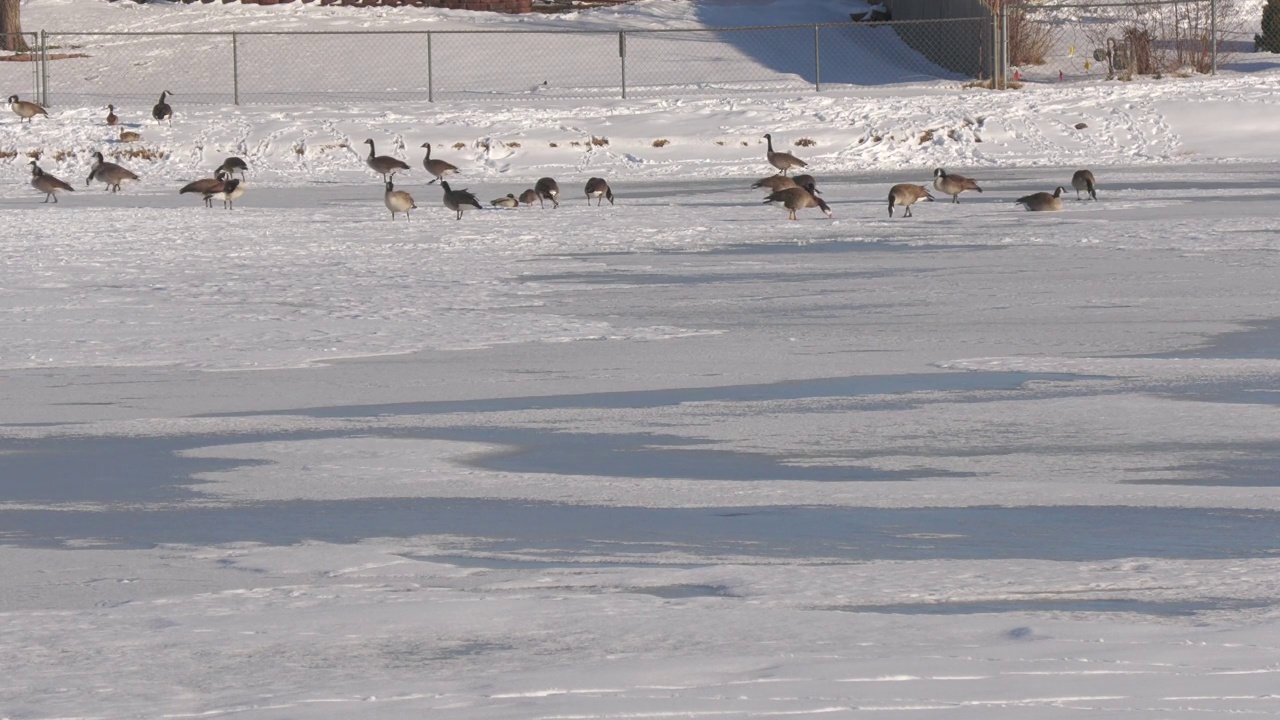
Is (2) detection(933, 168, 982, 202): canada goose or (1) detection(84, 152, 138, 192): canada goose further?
(1) detection(84, 152, 138, 192): canada goose

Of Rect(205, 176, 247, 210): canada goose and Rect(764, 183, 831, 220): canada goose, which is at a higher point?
Rect(205, 176, 247, 210): canada goose

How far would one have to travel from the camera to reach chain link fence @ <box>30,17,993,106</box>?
36.1 meters

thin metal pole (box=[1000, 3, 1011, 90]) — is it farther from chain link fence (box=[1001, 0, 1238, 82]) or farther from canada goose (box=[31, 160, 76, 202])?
canada goose (box=[31, 160, 76, 202])

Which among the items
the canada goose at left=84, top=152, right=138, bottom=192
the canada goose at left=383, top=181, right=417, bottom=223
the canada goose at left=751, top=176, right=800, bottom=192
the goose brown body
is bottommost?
the goose brown body

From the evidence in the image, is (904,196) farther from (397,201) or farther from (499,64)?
(499,64)

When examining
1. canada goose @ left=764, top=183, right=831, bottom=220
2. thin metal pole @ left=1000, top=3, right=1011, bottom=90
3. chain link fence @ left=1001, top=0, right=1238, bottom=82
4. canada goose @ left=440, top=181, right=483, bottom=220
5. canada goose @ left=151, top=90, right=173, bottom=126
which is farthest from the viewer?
chain link fence @ left=1001, top=0, right=1238, bottom=82

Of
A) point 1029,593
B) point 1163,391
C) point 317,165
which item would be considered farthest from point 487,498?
point 317,165

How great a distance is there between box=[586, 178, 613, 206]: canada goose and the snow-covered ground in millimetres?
2311

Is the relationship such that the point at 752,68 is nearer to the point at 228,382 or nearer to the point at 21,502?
the point at 228,382

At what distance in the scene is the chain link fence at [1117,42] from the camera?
34.2m

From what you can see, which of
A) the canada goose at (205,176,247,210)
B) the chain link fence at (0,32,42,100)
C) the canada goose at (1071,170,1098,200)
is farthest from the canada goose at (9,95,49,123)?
the canada goose at (1071,170,1098,200)

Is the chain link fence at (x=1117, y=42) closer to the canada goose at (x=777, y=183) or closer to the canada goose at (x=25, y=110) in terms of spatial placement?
the canada goose at (x=777, y=183)

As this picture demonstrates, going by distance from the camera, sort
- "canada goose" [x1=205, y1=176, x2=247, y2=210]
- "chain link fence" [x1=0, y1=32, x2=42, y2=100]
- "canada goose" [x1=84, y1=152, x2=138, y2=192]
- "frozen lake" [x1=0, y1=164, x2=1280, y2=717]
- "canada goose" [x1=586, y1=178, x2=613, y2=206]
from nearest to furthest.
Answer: "frozen lake" [x1=0, y1=164, x2=1280, y2=717], "canada goose" [x1=586, y1=178, x2=613, y2=206], "canada goose" [x1=205, y1=176, x2=247, y2=210], "canada goose" [x1=84, y1=152, x2=138, y2=192], "chain link fence" [x1=0, y1=32, x2=42, y2=100]

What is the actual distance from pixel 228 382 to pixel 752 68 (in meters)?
30.0
